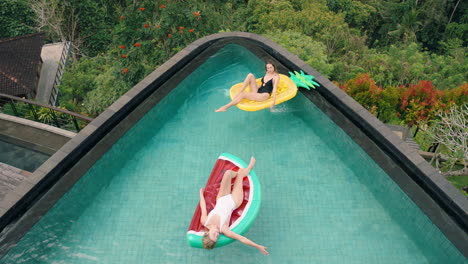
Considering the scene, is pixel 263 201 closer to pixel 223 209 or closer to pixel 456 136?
pixel 223 209

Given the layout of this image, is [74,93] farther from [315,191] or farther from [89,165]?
[315,191]

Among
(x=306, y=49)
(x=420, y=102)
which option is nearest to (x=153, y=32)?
(x=306, y=49)

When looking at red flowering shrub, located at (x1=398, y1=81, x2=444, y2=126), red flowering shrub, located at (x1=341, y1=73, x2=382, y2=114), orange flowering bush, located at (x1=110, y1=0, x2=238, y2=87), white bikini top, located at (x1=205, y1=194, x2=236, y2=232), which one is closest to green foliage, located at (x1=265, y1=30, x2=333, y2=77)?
red flowering shrub, located at (x1=341, y1=73, x2=382, y2=114)

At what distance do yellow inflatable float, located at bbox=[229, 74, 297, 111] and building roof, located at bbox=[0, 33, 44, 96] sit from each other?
13.4 metres

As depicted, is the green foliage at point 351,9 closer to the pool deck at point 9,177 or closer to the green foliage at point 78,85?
the green foliage at point 78,85

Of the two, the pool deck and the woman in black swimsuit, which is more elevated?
the woman in black swimsuit

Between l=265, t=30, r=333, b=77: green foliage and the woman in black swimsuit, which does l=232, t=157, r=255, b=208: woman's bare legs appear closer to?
the woman in black swimsuit

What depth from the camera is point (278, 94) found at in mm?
6246

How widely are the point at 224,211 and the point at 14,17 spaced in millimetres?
24397

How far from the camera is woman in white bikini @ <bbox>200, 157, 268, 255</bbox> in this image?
393cm

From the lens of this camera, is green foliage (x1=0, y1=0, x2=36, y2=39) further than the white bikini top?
Yes

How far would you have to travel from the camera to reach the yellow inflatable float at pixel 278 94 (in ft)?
19.5

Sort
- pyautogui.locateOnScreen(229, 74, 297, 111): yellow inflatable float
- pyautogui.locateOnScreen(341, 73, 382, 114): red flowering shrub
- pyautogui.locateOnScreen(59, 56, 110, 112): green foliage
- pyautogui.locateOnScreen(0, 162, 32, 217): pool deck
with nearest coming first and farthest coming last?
pyautogui.locateOnScreen(0, 162, 32, 217): pool deck, pyautogui.locateOnScreen(229, 74, 297, 111): yellow inflatable float, pyautogui.locateOnScreen(341, 73, 382, 114): red flowering shrub, pyautogui.locateOnScreen(59, 56, 110, 112): green foliage

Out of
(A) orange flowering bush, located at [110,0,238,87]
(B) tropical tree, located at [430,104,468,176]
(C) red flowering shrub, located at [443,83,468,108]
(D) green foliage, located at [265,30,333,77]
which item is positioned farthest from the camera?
(A) orange flowering bush, located at [110,0,238,87]
